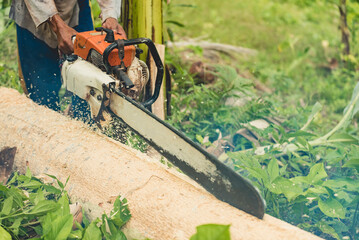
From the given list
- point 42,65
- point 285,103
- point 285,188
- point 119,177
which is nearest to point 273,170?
point 285,188

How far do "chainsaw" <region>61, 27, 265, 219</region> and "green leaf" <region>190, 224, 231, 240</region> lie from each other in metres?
0.38

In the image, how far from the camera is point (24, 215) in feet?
5.03

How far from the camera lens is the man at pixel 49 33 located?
211 centimetres

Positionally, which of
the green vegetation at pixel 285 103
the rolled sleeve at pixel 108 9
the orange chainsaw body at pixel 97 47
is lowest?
the green vegetation at pixel 285 103

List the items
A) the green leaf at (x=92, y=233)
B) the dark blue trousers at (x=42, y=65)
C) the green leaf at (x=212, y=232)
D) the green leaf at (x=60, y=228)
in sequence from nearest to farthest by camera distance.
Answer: the green leaf at (x=212, y=232)
the green leaf at (x=60, y=228)
the green leaf at (x=92, y=233)
the dark blue trousers at (x=42, y=65)

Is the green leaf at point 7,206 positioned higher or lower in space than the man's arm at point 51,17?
lower

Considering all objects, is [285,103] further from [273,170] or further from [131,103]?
[131,103]

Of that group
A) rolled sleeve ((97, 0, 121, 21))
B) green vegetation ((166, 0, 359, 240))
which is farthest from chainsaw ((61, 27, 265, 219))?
rolled sleeve ((97, 0, 121, 21))

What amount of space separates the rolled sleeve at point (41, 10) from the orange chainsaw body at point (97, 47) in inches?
9.2

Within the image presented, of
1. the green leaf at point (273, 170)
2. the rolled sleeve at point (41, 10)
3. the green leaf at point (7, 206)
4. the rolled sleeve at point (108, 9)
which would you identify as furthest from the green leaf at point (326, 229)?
the rolled sleeve at point (41, 10)

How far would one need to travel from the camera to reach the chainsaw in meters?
1.53

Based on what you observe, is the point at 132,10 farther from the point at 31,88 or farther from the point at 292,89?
the point at 292,89

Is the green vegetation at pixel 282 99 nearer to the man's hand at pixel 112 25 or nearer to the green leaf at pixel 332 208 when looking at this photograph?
the green leaf at pixel 332 208

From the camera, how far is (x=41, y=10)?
2100mm
